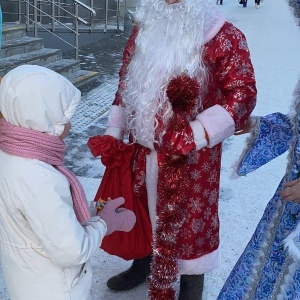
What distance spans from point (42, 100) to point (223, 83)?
2.84 ft

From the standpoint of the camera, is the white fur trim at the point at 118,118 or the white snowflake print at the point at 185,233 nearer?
the white snowflake print at the point at 185,233

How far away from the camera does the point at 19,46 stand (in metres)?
6.75

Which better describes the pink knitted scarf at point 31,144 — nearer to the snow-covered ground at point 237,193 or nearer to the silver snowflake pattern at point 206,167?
the silver snowflake pattern at point 206,167

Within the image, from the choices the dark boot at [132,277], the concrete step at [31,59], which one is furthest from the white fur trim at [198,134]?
the concrete step at [31,59]

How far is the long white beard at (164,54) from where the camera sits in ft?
7.06

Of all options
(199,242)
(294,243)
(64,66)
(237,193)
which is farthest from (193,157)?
(64,66)

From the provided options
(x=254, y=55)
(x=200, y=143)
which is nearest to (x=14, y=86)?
(x=200, y=143)

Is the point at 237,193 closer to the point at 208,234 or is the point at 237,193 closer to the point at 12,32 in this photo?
the point at 208,234

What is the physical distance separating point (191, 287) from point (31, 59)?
4734mm

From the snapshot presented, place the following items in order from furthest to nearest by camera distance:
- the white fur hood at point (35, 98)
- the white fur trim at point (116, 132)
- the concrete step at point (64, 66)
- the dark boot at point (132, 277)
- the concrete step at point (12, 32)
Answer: the concrete step at point (64, 66)
the concrete step at point (12, 32)
the dark boot at point (132, 277)
the white fur trim at point (116, 132)
the white fur hood at point (35, 98)

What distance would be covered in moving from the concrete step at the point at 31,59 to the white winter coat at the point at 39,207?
4252mm

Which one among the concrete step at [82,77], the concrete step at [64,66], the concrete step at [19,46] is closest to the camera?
the concrete step at [19,46]

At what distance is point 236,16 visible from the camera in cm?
1708

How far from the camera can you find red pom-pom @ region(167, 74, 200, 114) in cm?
207
